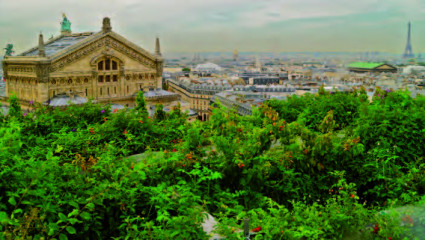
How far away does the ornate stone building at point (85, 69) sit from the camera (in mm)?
32688

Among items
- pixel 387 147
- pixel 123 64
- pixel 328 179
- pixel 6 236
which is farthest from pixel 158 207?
pixel 123 64

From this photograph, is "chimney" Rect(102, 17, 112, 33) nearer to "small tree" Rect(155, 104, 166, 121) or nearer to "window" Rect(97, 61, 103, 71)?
"window" Rect(97, 61, 103, 71)

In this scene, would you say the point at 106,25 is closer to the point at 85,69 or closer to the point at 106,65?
the point at 106,65

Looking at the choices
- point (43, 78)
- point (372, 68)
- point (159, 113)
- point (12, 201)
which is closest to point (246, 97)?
point (43, 78)

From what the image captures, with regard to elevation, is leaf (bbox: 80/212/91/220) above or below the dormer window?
below

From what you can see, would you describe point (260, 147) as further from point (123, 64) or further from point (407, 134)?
point (123, 64)

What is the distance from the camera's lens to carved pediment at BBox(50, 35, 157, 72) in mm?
33312

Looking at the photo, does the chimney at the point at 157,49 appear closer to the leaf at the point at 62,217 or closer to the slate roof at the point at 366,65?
the leaf at the point at 62,217

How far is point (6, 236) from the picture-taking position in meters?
4.69

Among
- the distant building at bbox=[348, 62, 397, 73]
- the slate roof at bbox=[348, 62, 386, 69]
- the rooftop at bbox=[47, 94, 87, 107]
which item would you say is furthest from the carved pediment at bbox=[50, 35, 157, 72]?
the slate roof at bbox=[348, 62, 386, 69]

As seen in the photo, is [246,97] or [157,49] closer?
[157,49]

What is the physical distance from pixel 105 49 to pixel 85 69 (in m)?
2.62

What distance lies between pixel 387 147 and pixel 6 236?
25.7 ft

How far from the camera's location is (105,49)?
35.9 meters
